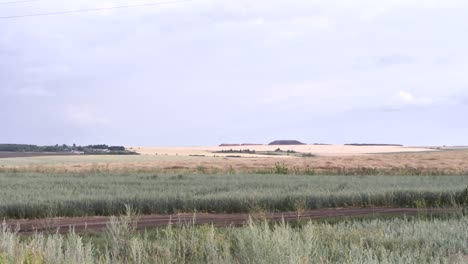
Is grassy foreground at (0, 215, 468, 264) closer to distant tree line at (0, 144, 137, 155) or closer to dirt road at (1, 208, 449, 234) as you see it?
dirt road at (1, 208, 449, 234)

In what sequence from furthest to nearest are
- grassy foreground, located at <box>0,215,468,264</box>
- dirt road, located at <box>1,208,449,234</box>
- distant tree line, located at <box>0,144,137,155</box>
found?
distant tree line, located at <box>0,144,137,155</box> < dirt road, located at <box>1,208,449,234</box> < grassy foreground, located at <box>0,215,468,264</box>

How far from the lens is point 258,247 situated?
7508 millimetres

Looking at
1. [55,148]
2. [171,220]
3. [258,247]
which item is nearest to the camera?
[258,247]

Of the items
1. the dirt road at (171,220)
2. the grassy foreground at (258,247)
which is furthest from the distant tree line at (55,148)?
the grassy foreground at (258,247)

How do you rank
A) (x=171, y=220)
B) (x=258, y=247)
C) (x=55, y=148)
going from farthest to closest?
(x=55, y=148) → (x=171, y=220) → (x=258, y=247)

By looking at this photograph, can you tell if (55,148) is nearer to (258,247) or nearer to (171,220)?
(171,220)

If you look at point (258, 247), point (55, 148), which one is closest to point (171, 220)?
point (258, 247)

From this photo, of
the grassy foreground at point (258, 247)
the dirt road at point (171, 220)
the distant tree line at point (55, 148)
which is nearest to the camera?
the grassy foreground at point (258, 247)

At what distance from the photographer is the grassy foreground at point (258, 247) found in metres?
7.14

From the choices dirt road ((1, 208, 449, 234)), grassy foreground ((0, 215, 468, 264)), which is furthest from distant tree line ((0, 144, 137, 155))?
grassy foreground ((0, 215, 468, 264))

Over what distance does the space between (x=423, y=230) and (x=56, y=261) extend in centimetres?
733

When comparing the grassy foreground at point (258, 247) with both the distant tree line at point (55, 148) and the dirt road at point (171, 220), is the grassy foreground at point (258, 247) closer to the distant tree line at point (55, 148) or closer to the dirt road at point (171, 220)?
the dirt road at point (171, 220)

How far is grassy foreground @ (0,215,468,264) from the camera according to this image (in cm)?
714

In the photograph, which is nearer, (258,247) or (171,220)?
(258,247)
